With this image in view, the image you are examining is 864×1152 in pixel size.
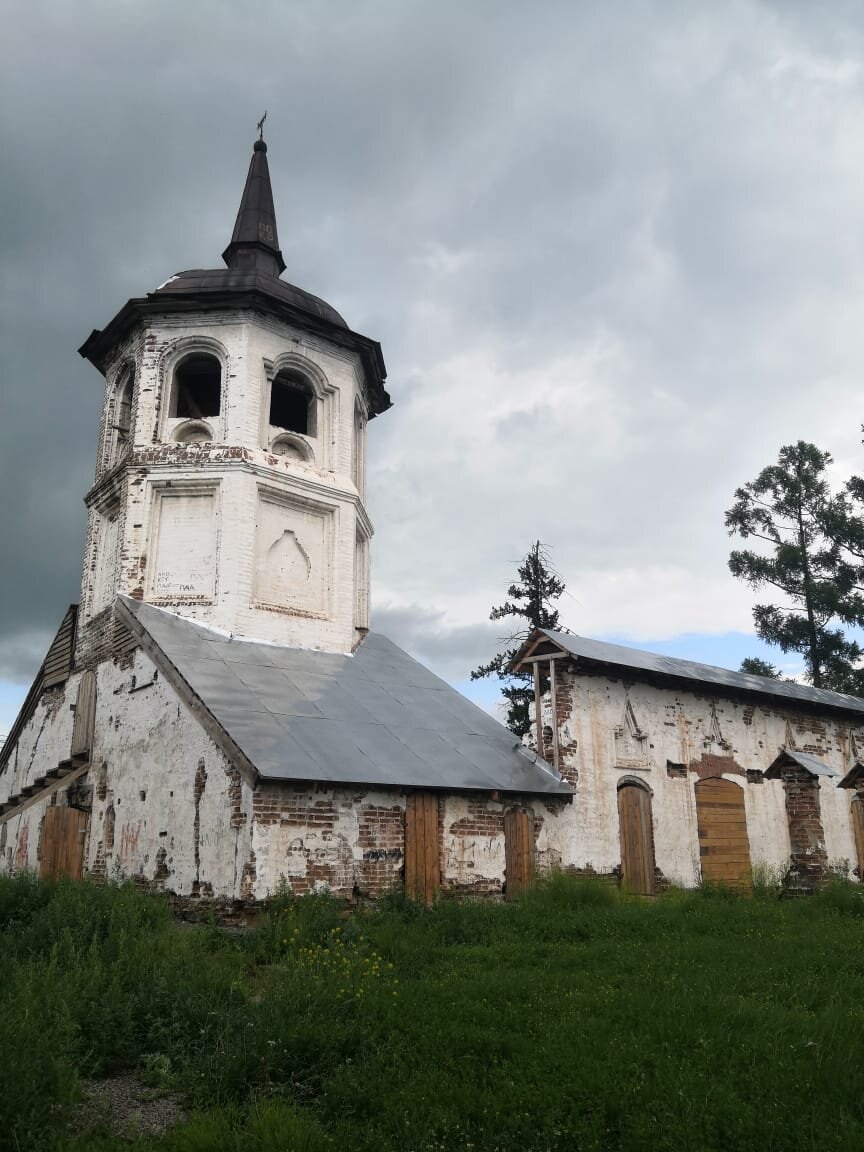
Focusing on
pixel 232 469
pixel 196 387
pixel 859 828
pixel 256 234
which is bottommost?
pixel 859 828

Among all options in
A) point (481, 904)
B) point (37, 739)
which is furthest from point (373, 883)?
point (37, 739)

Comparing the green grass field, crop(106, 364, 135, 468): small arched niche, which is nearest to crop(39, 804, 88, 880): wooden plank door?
the green grass field

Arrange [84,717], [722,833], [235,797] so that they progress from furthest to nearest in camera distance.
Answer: [722,833]
[84,717]
[235,797]

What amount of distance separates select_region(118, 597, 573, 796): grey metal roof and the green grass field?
2361 millimetres

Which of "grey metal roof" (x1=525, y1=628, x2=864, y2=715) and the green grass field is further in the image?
"grey metal roof" (x1=525, y1=628, x2=864, y2=715)

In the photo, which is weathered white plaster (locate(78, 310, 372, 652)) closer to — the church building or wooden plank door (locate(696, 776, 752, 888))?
the church building

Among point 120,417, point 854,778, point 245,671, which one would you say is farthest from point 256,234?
point 854,778

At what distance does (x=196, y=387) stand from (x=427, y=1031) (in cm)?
1521

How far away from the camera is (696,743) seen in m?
16.7

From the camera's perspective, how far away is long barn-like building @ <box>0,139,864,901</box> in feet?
39.7

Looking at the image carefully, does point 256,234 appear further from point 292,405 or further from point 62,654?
point 62,654

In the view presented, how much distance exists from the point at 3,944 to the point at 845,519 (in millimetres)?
26597

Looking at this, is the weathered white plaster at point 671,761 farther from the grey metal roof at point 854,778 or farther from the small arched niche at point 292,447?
the small arched niche at point 292,447

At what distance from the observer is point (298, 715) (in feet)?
42.9
